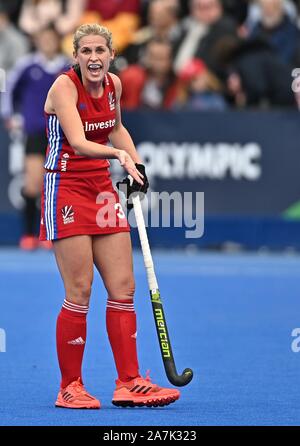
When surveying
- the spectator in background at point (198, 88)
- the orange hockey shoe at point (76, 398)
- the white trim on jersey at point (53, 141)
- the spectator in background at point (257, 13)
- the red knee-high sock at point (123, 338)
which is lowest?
the orange hockey shoe at point (76, 398)

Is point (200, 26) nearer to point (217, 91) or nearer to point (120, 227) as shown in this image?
point (217, 91)

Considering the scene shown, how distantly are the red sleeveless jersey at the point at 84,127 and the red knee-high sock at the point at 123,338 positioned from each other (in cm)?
75

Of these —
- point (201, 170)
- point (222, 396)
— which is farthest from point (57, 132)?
point (201, 170)

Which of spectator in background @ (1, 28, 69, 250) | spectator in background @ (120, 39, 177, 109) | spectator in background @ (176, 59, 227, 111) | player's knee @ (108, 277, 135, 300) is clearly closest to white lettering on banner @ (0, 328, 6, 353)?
player's knee @ (108, 277, 135, 300)

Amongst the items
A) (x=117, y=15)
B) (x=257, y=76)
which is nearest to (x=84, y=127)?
(x=257, y=76)

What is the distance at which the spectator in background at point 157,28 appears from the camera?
17703mm

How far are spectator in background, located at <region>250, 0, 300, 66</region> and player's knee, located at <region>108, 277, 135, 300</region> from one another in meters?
10.2

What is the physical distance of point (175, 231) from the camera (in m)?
16.5

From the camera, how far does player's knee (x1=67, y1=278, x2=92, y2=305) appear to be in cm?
737

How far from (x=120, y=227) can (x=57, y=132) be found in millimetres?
596

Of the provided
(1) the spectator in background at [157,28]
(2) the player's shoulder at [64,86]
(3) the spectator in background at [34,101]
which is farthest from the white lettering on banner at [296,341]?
(1) the spectator in background at [157,28]

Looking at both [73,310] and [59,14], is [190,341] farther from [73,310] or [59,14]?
[59,14]

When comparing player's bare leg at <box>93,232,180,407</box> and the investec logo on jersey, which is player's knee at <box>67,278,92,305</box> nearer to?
player's bare leg at <box>93,232,180,407</box>

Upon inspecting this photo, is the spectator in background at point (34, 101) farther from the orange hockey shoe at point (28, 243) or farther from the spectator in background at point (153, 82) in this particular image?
the spectator in background at point (153, 82)
